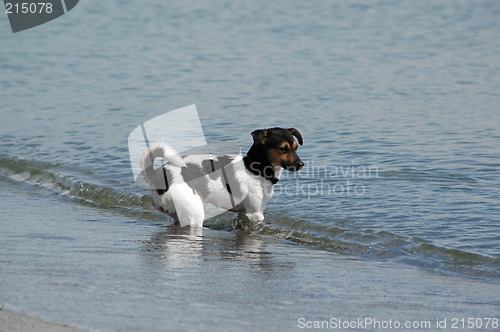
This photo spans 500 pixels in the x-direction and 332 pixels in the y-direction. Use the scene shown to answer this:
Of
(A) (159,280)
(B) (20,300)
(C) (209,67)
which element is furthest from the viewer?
(C) (209,67)

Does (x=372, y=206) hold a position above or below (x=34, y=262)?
below

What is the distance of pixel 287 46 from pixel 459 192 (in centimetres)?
1085

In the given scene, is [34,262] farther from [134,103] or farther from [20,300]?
[134,103]

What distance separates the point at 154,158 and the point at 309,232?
1668 millimetres

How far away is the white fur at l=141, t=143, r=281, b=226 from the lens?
26.9 ft

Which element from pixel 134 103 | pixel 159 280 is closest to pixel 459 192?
pixel 159 280

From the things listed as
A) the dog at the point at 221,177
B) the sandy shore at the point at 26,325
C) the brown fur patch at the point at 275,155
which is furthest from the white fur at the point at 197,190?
the sandy shore at the point at 26,325

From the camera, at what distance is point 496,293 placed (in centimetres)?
→ 634

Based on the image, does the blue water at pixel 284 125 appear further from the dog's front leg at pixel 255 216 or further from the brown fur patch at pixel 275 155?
the brown fur patch at pixel 275 155

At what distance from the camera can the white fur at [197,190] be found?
8203mm

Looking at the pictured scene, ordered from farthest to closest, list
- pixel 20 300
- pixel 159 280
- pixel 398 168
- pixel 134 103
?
1. pixel 134 103
2. pixel 398 168
3. pixel 159 280
4. pixel 20 300

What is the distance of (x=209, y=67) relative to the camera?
18078 millimetres

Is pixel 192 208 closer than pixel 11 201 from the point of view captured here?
Yes

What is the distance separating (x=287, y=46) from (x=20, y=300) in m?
14.9
